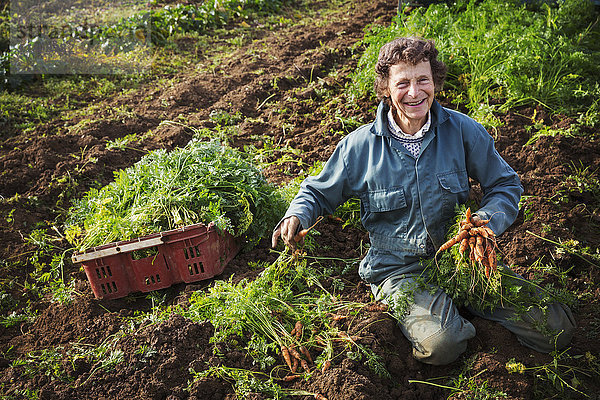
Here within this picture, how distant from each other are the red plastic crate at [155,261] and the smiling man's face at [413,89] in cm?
138

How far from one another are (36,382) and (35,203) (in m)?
2.11

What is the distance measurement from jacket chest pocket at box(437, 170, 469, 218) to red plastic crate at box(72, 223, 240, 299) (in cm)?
141

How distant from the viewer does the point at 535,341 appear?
2920mm

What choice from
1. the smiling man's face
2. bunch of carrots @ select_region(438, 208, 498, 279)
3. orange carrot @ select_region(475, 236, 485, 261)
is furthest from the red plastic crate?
orange carrot @ select_region(475, 236, 485, 261)

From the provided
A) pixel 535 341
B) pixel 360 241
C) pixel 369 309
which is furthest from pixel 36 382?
pixel 535 341

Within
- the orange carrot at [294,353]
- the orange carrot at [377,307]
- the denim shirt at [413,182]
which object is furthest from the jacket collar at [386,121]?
the orange carrot at [294,353]

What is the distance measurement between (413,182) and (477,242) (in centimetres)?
54

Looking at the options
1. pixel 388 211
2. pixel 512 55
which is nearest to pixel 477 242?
pixel 388 211

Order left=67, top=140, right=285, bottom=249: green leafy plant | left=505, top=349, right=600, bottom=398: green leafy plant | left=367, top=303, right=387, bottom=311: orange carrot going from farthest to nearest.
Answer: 1. left=67, top=140, right=285, bottom=249: green leafy plant
2. left=367, top=303, right=387, bottom=311: orange carrot
3. left=505, top=349, right=600, bottom=398: green leafy plant

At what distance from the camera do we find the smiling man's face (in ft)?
9.71

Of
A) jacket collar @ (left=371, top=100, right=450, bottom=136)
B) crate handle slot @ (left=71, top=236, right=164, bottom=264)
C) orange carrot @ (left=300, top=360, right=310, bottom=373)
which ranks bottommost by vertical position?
orange carrot @ (left=300, top=360, right=310, bottom=373)

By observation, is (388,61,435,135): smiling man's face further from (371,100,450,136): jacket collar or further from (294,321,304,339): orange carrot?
(294,321,304,339): orange carrot

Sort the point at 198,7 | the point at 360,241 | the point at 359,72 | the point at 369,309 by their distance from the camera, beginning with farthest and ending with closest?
the point at 198,7 → the point at 359,72 → the point at 360,241 → the point at 369,309

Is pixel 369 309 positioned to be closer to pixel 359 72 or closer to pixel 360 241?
pixel 360 241
